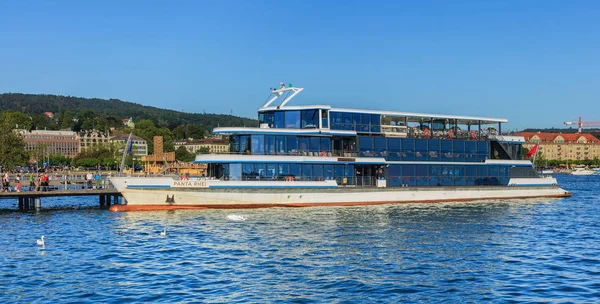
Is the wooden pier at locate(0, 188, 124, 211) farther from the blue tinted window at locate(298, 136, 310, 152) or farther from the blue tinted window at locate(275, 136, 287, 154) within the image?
the blue tinted window at locate(298, 136, 310, 152)

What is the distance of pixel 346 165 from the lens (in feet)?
186

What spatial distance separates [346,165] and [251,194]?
393 inches

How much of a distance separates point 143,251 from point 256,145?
21689mm

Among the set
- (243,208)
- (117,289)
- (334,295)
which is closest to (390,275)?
(334,295)

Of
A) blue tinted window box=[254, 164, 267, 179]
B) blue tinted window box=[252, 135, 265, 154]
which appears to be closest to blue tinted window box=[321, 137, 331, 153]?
blue tinted window box=[252, 135, 265, 154]

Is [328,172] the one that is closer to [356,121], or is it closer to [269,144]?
[356,121]

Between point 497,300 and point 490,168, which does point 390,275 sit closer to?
point 497,300

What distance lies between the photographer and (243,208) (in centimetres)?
5094

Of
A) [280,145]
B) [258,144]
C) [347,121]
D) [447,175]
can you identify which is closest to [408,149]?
[447,175]

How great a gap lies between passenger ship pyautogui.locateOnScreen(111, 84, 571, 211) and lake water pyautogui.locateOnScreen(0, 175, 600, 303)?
8.05 ft

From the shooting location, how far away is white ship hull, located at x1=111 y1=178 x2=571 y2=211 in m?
49.2

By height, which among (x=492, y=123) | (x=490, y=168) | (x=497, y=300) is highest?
(x=492, y=123)

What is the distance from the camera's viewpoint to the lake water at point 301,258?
24.0 metres

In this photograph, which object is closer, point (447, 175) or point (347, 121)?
point (347, 121)
